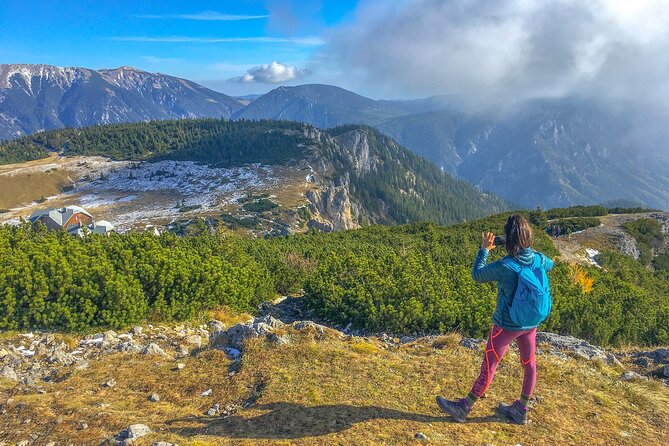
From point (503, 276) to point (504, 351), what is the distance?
1.15 meters

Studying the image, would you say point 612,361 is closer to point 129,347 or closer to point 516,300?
point 516,300

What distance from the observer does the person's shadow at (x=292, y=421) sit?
5457mm

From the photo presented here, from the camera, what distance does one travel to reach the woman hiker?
5.32 metres

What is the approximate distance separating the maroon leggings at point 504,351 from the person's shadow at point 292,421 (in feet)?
2.15

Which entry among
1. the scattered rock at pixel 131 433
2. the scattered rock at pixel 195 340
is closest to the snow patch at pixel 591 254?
the scattered rock at pixel 195 340

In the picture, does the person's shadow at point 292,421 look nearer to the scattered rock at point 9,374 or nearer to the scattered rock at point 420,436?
the scattered rock at point 420,436

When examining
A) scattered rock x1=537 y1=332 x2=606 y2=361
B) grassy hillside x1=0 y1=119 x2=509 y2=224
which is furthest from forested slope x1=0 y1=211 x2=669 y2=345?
grassy hillside x1=0 y1=119 x2=509 y2=224

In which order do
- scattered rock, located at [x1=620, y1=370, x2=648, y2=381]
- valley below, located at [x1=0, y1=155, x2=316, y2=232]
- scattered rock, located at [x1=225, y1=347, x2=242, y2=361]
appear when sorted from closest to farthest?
scattered rock, located at [x1=620, y1=370, x2=648, y2=381]
scattered rock, located at [x1=225, y1=347, x2=242, y2=361]
valley below, located at [x1=0, y1=155, x2=316, y2=232]

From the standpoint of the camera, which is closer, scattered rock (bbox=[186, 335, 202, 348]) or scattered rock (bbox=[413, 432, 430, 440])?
scattered rock (bbox=[413, 432, 430, 440])

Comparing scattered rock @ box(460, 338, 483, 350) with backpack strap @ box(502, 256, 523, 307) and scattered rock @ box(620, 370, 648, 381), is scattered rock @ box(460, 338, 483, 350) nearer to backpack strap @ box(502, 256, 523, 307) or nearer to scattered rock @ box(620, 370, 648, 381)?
scattered rock @ box(620, 370, 648, 381)

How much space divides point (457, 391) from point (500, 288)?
90.8 inches

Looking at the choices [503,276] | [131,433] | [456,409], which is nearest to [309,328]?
[456,409]

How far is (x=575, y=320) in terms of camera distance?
1370cm

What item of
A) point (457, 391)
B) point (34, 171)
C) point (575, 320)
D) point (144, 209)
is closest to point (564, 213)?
point (575, 320)
